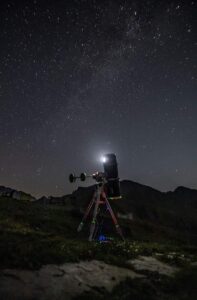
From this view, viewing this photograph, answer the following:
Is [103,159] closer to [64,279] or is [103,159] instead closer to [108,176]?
[108,176]

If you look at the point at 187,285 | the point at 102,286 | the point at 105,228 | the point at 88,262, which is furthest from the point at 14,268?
the point at 105,228

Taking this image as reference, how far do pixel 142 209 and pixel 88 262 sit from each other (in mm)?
77600

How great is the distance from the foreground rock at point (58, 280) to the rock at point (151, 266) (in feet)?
3.96

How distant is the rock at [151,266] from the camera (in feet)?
35.6

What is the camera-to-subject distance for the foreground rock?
6281 millimetres

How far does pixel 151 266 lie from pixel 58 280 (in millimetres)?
5217

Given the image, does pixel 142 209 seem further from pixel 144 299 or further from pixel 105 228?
pixel 144 299

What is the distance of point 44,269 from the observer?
7.92m

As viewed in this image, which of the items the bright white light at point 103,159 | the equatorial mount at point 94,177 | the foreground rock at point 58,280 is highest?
the bright white light at point 103,159

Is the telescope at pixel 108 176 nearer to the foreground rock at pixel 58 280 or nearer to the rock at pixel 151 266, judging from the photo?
the rock at pixel 151 266

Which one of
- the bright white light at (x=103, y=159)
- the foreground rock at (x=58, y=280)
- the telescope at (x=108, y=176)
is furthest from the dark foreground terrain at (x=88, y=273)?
the bright white light at (x=103, y=159)

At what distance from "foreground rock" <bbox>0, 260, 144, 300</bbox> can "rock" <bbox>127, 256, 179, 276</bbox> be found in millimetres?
1206

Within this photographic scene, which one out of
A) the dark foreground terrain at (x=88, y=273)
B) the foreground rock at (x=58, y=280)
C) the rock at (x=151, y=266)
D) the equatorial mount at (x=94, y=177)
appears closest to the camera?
the foreground rock at (x=58, y=280)

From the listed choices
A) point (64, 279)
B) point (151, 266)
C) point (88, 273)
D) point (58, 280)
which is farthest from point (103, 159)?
point (58, 280)
